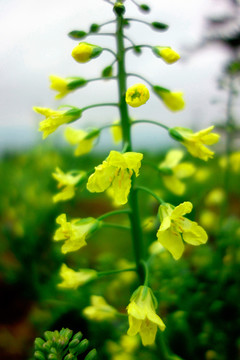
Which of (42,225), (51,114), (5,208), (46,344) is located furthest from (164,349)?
(5,208)

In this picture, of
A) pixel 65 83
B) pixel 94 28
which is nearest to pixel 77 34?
pixel 94 28

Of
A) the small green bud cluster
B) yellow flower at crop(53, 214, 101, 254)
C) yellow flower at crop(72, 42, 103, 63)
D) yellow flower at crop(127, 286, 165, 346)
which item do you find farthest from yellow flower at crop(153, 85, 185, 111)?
the small green bud cluster

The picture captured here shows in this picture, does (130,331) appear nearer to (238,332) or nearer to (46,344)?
(46,344)

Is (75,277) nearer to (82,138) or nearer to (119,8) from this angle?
(82,138)

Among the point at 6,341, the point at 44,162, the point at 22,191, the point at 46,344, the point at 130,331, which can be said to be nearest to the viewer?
the point at 46,344

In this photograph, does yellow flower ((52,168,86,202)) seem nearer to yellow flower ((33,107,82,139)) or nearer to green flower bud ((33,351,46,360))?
yellow flower ((33,107,82,139))
